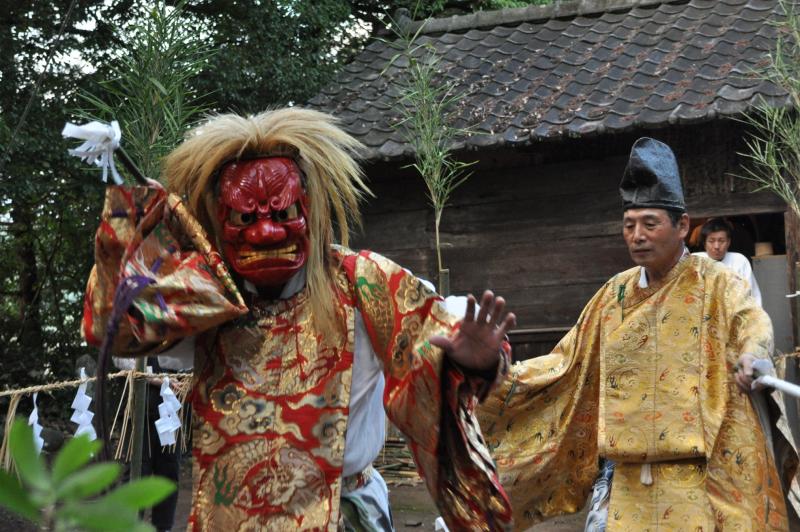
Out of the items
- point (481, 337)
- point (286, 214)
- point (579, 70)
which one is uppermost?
point (579, 70)

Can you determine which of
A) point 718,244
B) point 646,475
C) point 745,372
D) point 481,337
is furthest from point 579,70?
point 481,337

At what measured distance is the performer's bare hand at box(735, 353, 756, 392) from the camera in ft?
12.9

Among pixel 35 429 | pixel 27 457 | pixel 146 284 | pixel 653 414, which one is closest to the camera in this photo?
pixel 27 457

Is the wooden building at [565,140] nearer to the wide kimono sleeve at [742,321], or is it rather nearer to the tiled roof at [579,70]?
the tiled roof at [579,70]

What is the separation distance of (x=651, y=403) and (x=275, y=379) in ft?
6.64

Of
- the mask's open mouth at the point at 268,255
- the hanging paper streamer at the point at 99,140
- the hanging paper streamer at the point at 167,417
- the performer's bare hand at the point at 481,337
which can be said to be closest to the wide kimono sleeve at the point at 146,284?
the mask's open mouth at the point at 268,255

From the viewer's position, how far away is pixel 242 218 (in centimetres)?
312

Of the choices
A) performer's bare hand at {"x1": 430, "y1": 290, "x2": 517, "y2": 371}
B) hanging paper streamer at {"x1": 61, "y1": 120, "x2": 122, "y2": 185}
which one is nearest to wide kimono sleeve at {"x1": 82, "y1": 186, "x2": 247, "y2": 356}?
hanging paper streamer at {"x1": 61, "y1": 120, "x2": 122, "y2": 185}

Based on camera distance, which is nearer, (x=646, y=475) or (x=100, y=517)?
(x=100, y=517)

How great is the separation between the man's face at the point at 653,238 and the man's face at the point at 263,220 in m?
1.85

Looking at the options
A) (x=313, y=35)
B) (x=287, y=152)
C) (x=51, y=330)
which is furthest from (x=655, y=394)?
(x=51, y=330)

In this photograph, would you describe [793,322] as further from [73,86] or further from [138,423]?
[73,86]

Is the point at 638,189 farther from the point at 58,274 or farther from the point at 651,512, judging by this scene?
the point at 58,274

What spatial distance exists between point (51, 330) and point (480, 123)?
25.1ft
